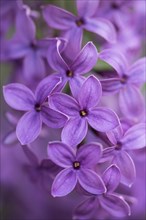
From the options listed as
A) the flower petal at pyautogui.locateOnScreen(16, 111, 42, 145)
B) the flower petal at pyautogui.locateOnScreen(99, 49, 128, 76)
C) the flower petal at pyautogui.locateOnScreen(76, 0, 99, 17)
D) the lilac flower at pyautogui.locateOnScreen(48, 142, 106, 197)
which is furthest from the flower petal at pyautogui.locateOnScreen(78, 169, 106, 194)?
the flower petal at pyautogui.locateOnScreen(76, 0, 99, 17)

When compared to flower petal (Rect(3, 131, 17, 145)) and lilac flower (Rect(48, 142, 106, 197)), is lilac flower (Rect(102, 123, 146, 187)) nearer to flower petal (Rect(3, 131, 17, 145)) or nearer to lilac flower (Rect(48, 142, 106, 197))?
lilac flower (Rect(48, 142, 106, 197))

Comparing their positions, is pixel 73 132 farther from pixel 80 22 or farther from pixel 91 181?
pixel 80 22

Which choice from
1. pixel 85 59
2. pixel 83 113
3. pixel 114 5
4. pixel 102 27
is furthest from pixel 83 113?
pixel 114 5

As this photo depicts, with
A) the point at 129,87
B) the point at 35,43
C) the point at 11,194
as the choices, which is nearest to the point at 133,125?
the point at 129,87

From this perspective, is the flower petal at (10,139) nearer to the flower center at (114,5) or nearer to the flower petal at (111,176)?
the flower petal at (111,176)

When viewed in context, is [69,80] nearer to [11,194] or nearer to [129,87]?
[129,87]

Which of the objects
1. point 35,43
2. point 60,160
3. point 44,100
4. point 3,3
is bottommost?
point 60,160
